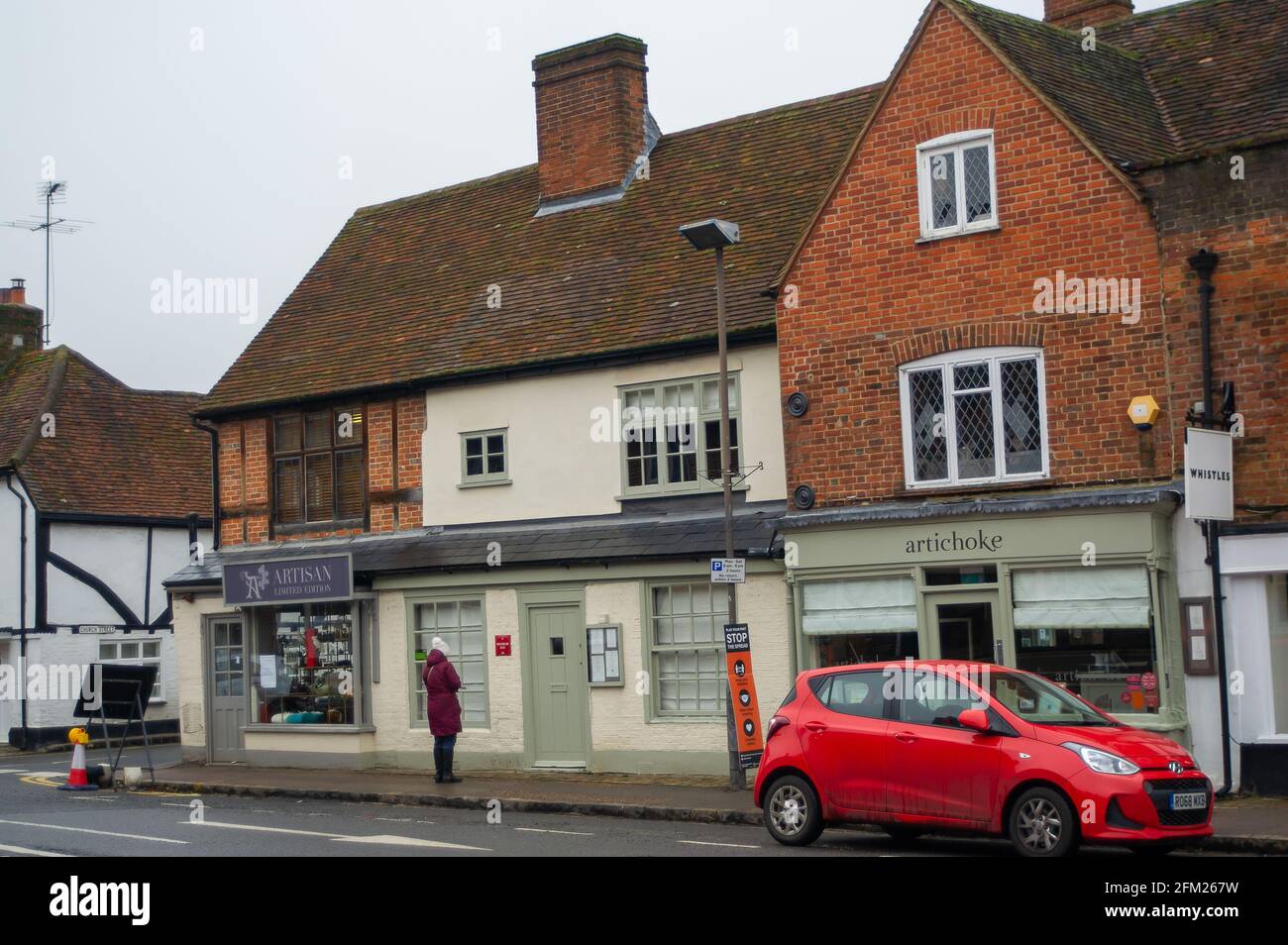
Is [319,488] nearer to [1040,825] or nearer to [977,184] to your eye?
[977,184]

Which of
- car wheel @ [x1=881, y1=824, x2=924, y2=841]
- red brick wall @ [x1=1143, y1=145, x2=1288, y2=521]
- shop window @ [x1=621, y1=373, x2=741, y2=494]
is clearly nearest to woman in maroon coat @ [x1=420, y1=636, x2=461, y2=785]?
shop window @ [x1=621, y1=373, x2=741, y2=494]

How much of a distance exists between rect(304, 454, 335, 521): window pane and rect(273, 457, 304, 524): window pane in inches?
8.9

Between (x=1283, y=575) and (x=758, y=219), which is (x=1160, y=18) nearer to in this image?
(x=758, y=219)

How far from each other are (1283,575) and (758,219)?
9.18 metres

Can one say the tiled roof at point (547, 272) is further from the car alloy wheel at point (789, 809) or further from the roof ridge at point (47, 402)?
the roof ridge at point (47, 402)

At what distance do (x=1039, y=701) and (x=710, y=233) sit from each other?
7217 mm

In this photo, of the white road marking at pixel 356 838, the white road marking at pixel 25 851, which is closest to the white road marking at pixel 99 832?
the white road marking at pixel 356 838

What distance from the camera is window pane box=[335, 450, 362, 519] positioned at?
25688 mm

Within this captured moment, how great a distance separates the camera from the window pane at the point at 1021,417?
18.6 m

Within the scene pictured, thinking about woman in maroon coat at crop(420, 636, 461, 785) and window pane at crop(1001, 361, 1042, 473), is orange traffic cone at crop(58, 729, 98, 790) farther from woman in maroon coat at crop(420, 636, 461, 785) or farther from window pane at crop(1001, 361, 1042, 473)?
window pane at crop(1001, 361, 1042, 473)

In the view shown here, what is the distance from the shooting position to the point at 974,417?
19.0 metres

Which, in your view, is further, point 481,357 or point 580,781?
point 481,357
